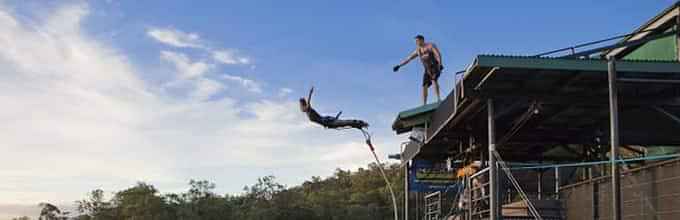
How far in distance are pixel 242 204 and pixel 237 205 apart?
0.54 metres

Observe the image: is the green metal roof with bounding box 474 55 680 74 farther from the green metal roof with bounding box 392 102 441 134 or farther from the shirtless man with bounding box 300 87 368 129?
the shirtless man with bounding box 300 87 368 129

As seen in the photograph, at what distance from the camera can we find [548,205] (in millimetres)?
12609

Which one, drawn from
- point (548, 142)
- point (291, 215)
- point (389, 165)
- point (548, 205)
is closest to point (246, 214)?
point (291, 215)

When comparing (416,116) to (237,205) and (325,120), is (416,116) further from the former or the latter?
(237,205)

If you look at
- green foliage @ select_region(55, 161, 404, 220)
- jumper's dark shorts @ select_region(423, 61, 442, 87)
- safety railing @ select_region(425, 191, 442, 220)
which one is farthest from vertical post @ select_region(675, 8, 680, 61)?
green foliage @ select_region(55, 161, 404, 220)

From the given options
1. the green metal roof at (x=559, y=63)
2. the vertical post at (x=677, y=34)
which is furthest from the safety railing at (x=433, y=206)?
the green metal roof at (x=559, y=63)

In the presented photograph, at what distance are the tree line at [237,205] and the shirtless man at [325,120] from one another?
24026 millimetres

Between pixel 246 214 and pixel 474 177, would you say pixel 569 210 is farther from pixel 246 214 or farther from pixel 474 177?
pixel 246 214

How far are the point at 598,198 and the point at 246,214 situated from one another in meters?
31.7

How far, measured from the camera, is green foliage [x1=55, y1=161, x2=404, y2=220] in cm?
4059

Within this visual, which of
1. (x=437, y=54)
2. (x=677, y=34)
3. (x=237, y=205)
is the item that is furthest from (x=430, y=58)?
(x=237, y=205)

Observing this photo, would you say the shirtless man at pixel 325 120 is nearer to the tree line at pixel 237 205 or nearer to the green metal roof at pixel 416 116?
the green metal roof at pixel 416 116

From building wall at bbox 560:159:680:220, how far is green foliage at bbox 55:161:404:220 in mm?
28375

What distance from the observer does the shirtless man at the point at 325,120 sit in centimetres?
1578
